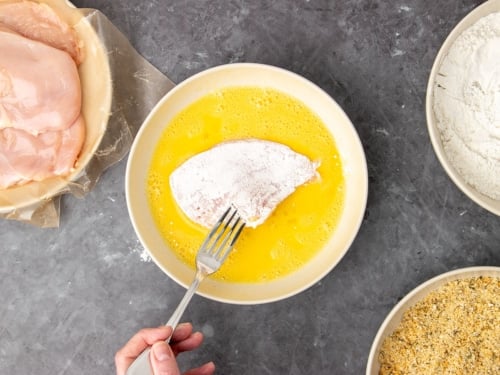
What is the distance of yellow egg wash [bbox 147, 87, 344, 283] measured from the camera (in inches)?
59.6

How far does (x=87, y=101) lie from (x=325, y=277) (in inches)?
29.6

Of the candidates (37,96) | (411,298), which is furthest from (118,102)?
(411,298)

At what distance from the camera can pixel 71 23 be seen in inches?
61.2

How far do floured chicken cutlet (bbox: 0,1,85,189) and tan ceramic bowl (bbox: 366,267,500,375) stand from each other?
2.80 feet

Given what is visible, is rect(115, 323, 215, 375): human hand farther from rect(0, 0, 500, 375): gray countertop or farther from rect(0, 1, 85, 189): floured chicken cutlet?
rect(0, 1, 85, 189): floured chicken cutlet

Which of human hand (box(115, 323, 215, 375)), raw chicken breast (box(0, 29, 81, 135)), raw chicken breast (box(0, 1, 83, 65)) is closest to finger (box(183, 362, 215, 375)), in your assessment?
human hand (box(115, 323, 215, 375))

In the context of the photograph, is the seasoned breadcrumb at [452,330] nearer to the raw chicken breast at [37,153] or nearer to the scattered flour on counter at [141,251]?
the scattered flour on counter at [141,251]

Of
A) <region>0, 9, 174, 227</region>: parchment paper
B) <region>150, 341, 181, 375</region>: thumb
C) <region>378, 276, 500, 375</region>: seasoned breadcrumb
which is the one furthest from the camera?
<region>0, 9, 174, 227</region>: parchment paper

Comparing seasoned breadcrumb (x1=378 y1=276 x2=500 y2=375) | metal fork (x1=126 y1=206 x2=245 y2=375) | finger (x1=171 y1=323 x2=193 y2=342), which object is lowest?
finger (x1=171 y1=323 x2=193 y2=342)

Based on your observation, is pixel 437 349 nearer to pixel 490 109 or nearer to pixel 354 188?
pixel 354 188

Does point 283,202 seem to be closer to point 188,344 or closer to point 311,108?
point 311,108

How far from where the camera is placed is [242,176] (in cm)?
147

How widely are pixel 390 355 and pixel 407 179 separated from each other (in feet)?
1.44

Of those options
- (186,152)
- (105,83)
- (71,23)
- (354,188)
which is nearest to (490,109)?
(354,188)
